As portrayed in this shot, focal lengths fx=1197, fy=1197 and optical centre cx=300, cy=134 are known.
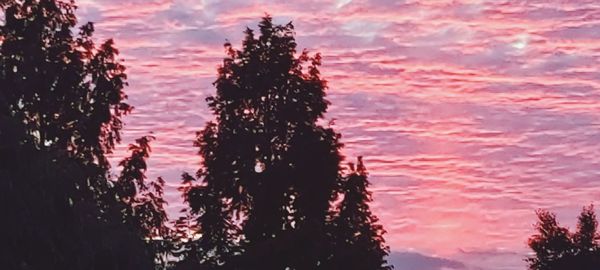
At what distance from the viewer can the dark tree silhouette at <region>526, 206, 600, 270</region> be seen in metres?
85.9

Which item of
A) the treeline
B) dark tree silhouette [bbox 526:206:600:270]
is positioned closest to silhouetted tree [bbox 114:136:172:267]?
the treeline

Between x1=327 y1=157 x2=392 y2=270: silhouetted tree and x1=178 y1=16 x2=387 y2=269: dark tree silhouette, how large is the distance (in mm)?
176

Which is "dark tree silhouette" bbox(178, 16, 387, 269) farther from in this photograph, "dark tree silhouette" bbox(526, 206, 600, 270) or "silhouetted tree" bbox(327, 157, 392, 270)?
"dark tree silhouette" bbox(526, 206, 600, 270)

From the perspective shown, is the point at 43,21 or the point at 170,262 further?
the point at 43,21

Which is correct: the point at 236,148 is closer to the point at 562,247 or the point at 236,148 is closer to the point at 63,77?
the point at 63,77

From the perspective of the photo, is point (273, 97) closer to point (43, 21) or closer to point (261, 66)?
point (261, 66)

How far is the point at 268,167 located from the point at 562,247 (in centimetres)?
4380

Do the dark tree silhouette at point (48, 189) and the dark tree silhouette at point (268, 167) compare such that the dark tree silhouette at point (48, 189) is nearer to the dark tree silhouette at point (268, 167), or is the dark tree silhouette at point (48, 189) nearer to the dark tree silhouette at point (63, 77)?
the dark tree silhouette at point (63, 77)

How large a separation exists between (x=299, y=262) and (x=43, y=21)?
13.5 metres

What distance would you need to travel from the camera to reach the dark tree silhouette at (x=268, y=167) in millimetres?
46500

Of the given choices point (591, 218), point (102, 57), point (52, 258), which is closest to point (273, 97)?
point (102, 57)

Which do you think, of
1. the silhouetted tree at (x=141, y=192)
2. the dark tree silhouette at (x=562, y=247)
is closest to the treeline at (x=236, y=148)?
the silhouetted tree at (x=141, y=192)

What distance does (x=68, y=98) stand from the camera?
4475 cm

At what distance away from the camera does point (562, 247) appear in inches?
3420
